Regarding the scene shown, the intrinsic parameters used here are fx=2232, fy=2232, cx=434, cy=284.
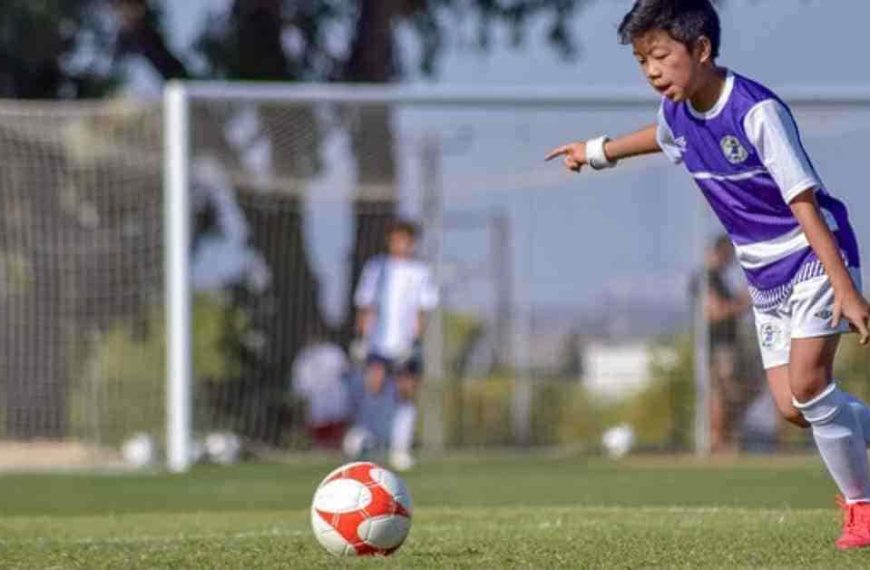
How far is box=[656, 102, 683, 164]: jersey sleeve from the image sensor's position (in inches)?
324

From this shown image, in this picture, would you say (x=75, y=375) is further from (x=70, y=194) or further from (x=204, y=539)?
(x=204, y=539)

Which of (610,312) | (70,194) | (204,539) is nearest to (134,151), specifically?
(70,194)

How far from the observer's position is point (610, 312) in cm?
2612

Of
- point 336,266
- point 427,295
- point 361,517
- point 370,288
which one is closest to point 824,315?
point 361,517

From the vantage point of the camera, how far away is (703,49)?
7816 millimetres

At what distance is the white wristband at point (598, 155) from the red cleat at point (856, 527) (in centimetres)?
165

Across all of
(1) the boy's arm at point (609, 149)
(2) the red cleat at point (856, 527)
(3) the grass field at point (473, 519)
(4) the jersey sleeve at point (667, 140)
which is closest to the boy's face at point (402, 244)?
(3) the grass field at point (473, 519)

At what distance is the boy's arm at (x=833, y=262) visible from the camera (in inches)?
292

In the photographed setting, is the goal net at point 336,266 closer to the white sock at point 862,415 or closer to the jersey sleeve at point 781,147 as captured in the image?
the white sock at point 862,415

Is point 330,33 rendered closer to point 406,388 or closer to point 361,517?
point 406,388

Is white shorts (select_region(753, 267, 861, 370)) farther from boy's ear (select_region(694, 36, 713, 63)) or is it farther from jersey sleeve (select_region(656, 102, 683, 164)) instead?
boy's ear (select_region(694, 36, 713, 63))

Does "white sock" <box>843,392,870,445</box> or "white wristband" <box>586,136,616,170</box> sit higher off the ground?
"white wristband" <box>586,136,616,170</box>

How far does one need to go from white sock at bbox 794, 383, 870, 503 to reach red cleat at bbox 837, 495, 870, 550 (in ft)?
0.14

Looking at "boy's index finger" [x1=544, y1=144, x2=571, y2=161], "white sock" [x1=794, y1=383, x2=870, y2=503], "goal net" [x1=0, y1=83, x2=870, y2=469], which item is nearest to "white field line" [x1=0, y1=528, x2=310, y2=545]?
"boy's index finger" [x1=544, y1=144, x2=571, y2=161]
